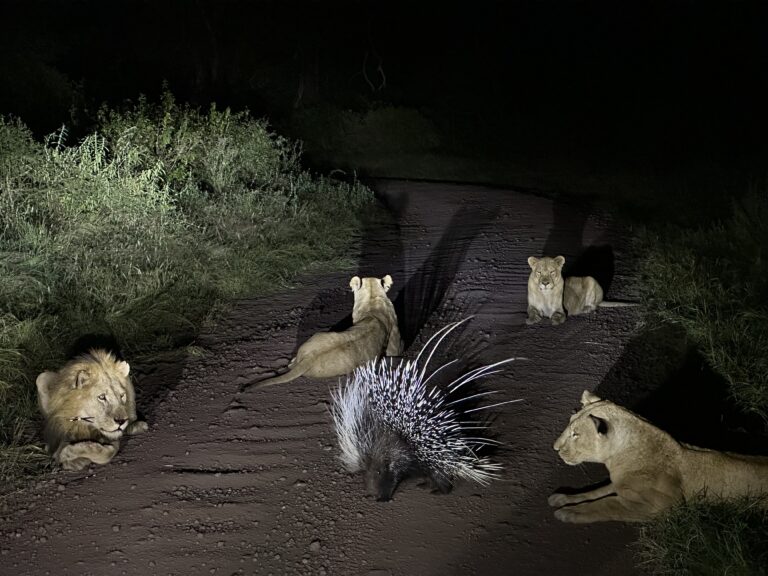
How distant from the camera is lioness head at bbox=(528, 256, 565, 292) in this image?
7184 millimetres

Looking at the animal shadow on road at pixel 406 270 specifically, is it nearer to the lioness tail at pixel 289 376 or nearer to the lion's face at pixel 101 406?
the lioness tail at pixel 289 376

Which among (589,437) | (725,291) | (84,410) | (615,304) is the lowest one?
(84,410)

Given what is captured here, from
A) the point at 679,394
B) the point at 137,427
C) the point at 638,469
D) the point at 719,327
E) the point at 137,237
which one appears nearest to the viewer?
the point at 638,469

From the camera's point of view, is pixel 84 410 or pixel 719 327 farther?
pixel 719 327

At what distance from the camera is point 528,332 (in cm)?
704

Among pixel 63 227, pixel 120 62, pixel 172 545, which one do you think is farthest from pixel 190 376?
pixel 120 62

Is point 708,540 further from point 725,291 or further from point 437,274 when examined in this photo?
point 437,274

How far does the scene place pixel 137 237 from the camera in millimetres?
8227

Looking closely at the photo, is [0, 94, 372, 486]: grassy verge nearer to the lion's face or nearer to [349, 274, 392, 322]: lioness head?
the lion's face

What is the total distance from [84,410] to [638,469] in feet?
11.7

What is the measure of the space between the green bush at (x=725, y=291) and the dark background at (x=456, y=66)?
7.05 m

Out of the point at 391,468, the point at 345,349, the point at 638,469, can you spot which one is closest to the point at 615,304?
the point at 345,349

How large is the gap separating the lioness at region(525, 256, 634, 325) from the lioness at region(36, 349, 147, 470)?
12.8 ft

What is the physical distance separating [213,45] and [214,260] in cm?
1555
